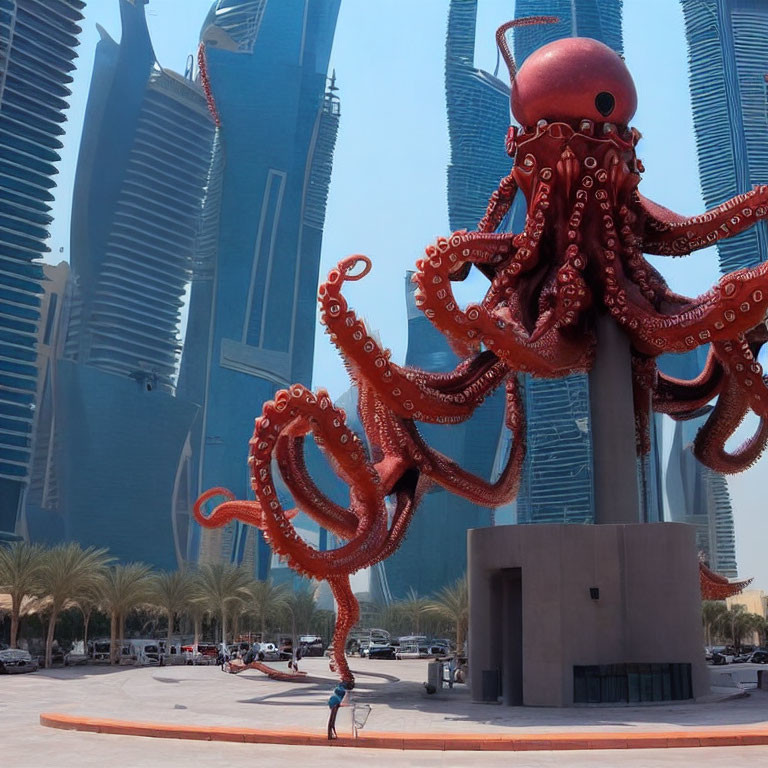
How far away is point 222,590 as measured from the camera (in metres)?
62.5

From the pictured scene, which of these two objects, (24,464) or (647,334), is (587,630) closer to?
(647,334)

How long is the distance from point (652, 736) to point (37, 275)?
95.7 meters

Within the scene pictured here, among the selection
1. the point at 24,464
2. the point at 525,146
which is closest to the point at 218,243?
the point at 24,464

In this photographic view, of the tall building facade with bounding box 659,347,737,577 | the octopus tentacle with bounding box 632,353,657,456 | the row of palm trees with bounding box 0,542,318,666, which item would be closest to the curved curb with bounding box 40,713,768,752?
the octopus tentacle with bounding box 632,353,657,456

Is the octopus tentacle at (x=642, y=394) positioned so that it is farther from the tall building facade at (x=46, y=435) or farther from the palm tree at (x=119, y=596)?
the tall building facade at (x=46, y=435)

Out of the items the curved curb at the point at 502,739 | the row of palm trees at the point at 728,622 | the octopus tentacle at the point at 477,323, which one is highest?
the octopus tentacle at the point at 477,323

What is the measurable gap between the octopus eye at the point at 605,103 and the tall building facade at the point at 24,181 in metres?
83.8

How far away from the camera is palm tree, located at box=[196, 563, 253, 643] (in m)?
62.3

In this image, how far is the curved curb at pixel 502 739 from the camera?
15.7m

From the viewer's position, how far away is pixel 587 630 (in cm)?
2283

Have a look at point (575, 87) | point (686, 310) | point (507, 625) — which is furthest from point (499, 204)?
point (507, 625)

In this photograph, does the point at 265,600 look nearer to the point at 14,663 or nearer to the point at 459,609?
the point at 459,609

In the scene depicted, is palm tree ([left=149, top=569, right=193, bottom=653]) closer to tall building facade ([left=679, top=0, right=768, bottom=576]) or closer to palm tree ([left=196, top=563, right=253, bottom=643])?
palm tree ([left=196, top=563, right=253, bottom=643])

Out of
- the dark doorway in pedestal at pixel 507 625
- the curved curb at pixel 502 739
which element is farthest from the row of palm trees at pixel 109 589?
the curved curb at pixel 502 739
